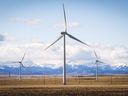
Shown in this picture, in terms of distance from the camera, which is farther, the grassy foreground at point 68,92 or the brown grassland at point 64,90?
the brown grassland at point 64,90

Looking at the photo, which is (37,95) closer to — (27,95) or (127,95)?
(27,95)

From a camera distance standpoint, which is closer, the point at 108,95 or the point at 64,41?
the point at 108,95

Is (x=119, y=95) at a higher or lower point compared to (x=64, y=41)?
lower

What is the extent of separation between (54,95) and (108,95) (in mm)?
6990

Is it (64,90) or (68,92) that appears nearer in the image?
(68,92)

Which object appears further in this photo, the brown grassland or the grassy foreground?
the brown grassland

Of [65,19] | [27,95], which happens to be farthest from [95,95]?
[65,19]

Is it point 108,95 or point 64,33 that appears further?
point 64,33

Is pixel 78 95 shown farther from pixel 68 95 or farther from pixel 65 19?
pixel 65 19

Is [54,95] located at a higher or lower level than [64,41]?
lower

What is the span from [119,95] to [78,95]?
5.24 metres

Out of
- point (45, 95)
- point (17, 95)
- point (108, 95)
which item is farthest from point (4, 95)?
point (108, 95)

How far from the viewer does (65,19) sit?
99625 mm

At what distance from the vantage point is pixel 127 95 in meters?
55.5
